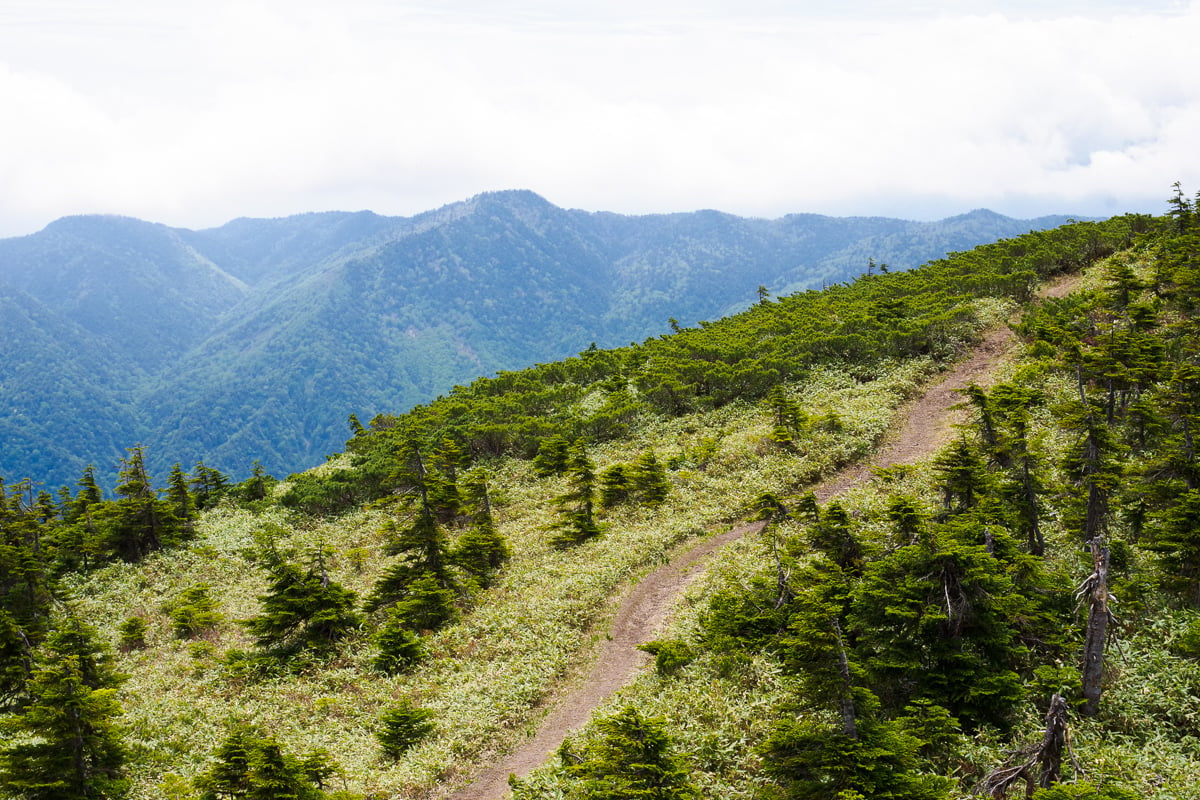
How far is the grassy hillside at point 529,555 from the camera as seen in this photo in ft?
55.1

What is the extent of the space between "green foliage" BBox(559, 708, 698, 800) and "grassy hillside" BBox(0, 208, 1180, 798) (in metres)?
0.37

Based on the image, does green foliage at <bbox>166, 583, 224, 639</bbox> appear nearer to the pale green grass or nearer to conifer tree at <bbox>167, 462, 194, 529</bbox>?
the pale green grass

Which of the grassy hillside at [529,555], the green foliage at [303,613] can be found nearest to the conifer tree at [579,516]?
the grassy hillside at [529,555]

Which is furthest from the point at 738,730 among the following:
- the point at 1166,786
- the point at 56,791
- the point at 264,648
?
the point at 264,648

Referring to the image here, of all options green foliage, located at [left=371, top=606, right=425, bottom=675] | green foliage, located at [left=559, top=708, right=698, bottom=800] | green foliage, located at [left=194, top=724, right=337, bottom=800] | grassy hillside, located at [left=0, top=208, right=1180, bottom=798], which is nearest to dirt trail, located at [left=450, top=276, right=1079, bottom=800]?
grassy hillside, located at [left=0, top=208, right=1180, bottom=798]

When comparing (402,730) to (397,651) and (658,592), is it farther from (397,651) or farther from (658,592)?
(658,592)

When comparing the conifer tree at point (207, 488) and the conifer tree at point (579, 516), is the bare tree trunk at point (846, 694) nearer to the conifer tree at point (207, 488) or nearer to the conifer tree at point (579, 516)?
the conifer tree at point (579, 516)

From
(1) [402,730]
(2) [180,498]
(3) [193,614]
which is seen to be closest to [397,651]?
(1) [402,730]

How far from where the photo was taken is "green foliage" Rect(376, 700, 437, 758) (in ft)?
59.4

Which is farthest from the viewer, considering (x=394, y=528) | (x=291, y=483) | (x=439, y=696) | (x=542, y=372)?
(x=542, y=372)

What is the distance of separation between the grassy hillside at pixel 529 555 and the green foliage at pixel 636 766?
373mm

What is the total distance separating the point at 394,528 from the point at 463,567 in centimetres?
362

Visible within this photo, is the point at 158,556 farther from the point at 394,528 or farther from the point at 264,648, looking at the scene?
the point at 394,528

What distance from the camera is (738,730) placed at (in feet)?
49.9
